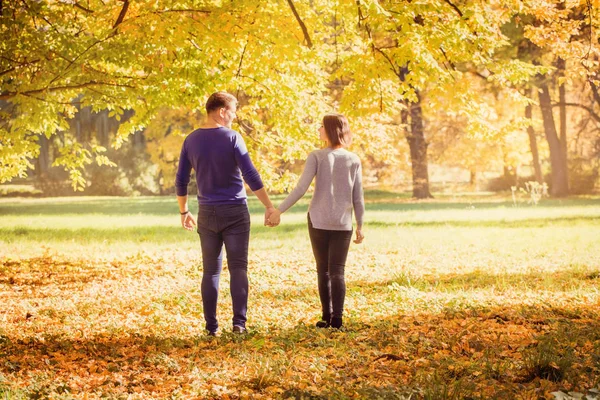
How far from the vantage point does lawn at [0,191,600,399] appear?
15.4ft

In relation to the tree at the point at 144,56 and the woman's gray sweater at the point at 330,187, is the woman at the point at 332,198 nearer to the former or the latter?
the woman's gray sweater at the point at 330,187

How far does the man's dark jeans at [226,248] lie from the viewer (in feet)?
19.7

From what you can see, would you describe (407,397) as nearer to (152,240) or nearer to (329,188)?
(329,188)

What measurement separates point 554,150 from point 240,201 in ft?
96.1

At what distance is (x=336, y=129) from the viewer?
20.7ft

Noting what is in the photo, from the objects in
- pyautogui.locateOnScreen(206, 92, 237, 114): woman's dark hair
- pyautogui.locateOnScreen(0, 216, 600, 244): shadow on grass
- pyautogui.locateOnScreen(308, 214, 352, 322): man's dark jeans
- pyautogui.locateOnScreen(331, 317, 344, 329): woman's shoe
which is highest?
pyautogui.locateOnScreen(206, 92, 237, 114): woman's dark hair

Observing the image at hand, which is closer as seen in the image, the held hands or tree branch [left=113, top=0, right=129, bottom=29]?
the held hands

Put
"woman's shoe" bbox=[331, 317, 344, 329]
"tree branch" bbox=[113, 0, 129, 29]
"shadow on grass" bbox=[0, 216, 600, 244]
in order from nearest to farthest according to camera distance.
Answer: "woman's shoe" bbox=[331, 317, 344, 329] → "tree branch" bbox=[113, 0, 129, 29] → "shadow on grass" bbox=[0, 216, 600, 244]

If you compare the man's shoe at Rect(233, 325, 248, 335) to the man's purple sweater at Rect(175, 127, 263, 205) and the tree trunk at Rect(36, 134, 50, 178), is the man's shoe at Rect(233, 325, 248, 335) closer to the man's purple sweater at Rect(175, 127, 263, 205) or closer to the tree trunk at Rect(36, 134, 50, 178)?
the man's purple sweater at Rect(175, 127, 263, 205)

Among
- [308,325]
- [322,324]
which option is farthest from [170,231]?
[322,324]

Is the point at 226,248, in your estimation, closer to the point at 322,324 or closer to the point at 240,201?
the point at 240,201

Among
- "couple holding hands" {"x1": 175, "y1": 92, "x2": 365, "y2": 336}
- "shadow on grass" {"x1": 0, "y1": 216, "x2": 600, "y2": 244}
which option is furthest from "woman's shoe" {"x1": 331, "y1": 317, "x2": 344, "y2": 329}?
"shadow on grass" {"x1": 0, "y1": 216, "x2": 600, "y2": 244}

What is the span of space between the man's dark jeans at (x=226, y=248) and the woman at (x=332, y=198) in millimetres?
458

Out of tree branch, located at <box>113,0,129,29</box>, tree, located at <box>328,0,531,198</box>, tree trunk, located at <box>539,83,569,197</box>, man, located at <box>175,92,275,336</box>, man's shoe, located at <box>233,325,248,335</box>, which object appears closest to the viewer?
man, located at <box>175,92,275,336</box>
